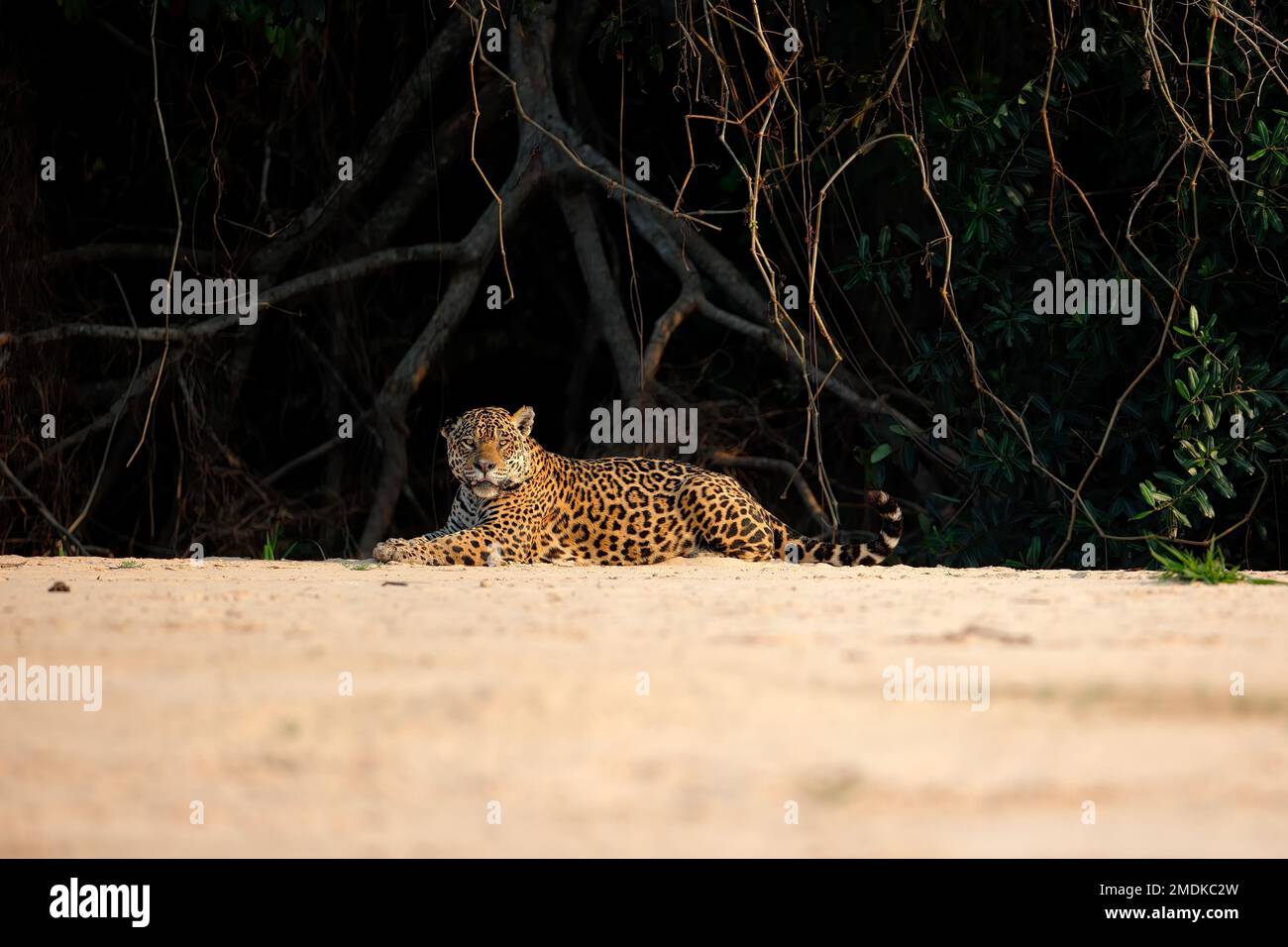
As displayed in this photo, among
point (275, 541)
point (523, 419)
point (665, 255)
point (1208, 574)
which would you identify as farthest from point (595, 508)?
point (1208, 574)

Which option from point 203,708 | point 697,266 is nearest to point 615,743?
point 203,708

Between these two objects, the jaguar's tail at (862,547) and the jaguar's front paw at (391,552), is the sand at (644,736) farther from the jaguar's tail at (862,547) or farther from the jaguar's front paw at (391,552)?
the jaguar's tail at (862,547)

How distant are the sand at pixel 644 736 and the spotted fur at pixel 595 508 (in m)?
3.24

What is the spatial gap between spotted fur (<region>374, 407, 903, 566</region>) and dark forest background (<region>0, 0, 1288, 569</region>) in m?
0.69

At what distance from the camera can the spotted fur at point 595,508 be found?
25.3ft

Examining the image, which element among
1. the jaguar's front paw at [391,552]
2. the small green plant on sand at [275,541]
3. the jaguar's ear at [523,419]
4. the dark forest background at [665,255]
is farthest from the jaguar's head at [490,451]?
the dark forest background at [665,255]

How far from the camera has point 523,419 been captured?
794 centimetres

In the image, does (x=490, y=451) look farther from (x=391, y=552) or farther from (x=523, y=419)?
(x=391, y=552)

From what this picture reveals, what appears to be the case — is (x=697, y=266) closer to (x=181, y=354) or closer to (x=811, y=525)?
(x=811, y=525)

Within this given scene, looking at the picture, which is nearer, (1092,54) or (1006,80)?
Result: (1092,54)

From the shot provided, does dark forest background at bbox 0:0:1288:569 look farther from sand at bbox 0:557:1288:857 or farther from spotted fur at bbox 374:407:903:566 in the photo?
sand at bbox 0:557:1288:857

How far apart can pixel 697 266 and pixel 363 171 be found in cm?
194

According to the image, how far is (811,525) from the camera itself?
32.0 ft

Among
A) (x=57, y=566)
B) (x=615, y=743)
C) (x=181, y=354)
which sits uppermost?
(x=181, y=354)
